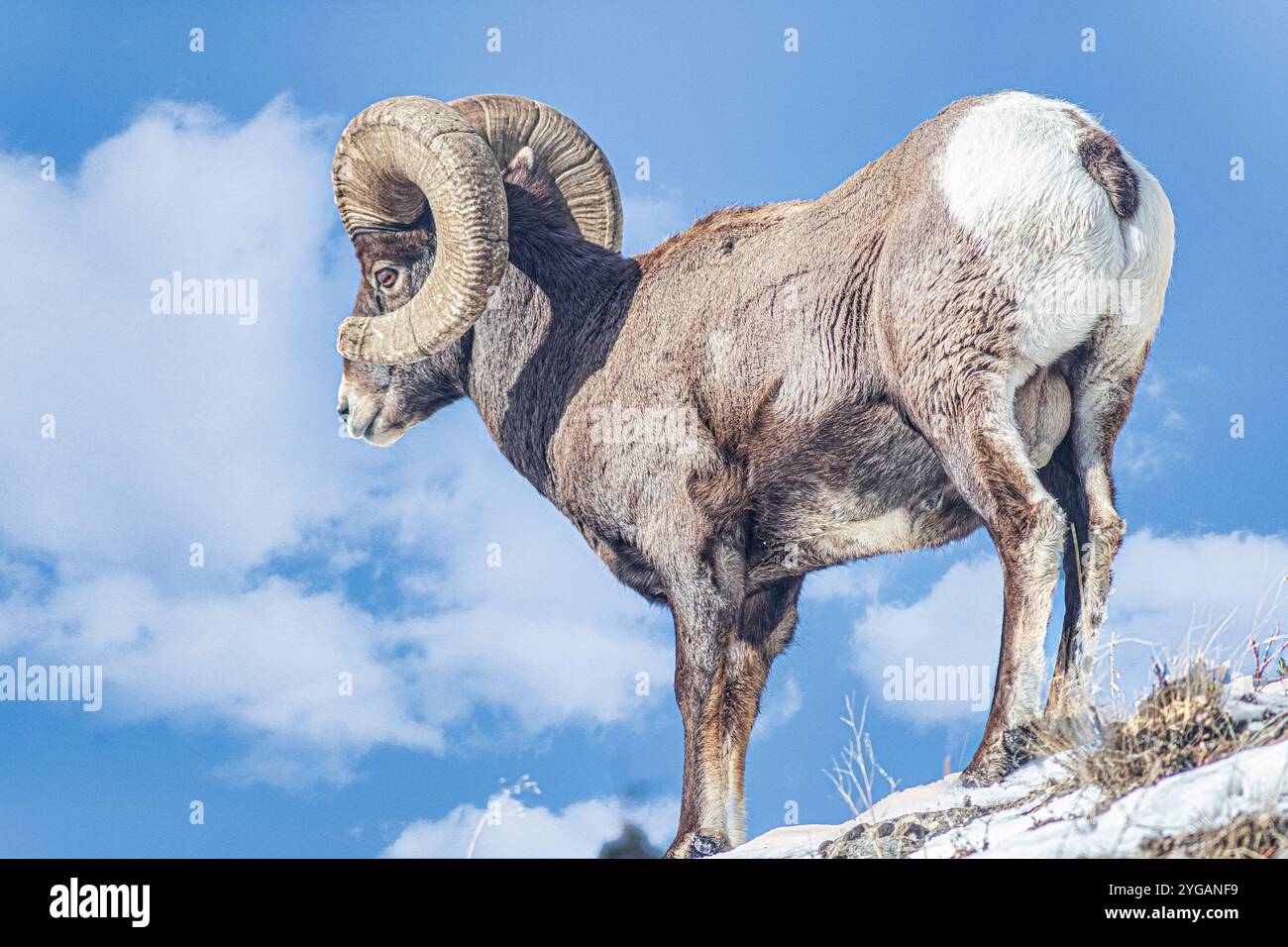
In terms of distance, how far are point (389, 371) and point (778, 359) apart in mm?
3475

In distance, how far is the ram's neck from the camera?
11023 millimetres

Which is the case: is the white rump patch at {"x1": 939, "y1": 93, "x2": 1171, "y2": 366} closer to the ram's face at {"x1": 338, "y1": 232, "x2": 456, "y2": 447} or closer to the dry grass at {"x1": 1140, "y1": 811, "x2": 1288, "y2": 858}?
the dry grass at {"x1": 1140, "y1": 811, "x2": 1288, "y2": 858}

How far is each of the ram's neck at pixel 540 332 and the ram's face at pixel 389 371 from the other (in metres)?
0.44

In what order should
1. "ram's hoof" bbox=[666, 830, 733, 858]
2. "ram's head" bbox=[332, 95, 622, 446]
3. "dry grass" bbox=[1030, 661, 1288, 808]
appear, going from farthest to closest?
1. "ram's head" bbox=[332, 95, 622, 446]
2. "ram's hoof" bbox=[666, 830, 733, 858]
3. "dry grass" bbox=[1030, 661, 1288, 808]

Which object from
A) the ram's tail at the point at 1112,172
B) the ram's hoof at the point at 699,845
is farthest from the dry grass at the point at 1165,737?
the ram's tail at the point at 1112,172

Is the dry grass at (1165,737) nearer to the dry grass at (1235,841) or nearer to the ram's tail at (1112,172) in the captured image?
the dry grass at (1235,841)

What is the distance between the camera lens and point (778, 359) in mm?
9836

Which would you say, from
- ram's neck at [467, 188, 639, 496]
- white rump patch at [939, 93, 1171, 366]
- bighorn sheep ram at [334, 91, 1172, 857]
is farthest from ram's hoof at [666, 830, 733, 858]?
white rump patch at [939, 93, 1171, 366]

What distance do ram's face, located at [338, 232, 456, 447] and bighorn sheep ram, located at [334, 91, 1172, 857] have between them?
0.02m

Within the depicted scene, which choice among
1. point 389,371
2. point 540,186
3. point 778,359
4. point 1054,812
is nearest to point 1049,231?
point 778,359

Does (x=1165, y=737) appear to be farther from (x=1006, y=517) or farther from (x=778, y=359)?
(x=778, y=359)

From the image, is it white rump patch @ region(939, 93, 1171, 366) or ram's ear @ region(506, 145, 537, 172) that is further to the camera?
ram's ear @ region(506, 145, 537, 172)

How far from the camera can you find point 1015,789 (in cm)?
834

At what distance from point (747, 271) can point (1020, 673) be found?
3494mm
